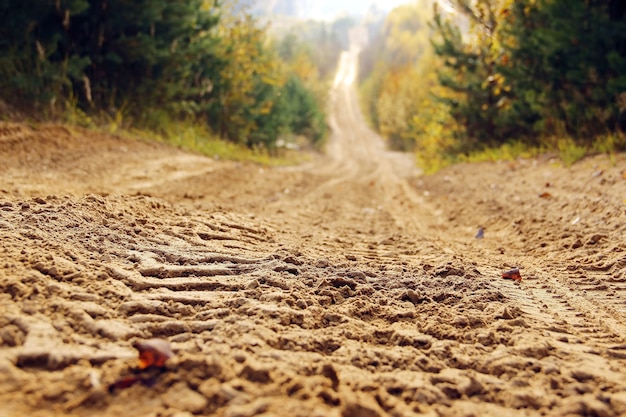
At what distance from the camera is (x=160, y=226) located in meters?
3.06

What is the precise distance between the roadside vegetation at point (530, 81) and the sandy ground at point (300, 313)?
3.88 meters

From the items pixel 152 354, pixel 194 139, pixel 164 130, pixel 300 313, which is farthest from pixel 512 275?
pixel 194 139

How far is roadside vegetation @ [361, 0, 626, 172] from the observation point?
720 cm

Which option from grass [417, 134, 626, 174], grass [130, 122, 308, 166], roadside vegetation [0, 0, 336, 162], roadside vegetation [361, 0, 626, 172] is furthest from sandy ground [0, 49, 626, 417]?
grass [130, 122, 308, 166]

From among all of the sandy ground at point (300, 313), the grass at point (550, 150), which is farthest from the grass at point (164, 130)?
the grass at point (550, 150)

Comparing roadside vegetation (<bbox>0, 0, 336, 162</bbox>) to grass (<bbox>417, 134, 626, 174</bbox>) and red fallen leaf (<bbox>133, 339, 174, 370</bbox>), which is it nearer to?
grass (<bbox>417, 134, 626, 174</bbox>)

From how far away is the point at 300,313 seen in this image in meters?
1.88

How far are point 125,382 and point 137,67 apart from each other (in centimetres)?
971

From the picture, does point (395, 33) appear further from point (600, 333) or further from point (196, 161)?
point (600, 333)

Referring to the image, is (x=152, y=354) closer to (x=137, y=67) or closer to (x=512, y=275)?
(x=512, y=275)

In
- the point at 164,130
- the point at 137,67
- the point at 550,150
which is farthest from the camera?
the point at 164,130

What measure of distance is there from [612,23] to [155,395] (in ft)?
27.0

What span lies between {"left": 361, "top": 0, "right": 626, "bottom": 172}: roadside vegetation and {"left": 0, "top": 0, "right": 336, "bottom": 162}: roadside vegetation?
18.6 ft

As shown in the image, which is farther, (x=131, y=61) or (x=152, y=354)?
(x=131, y=61)
